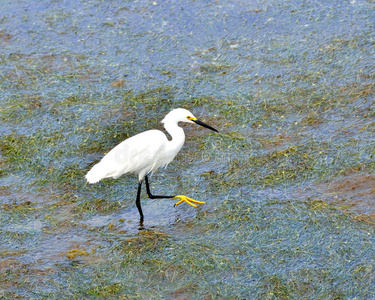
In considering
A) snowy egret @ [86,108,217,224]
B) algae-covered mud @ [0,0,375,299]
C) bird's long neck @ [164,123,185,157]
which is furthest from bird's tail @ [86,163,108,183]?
bird's long neck @ [164,123,185,157]

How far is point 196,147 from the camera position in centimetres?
848

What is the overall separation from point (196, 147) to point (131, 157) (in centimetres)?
156

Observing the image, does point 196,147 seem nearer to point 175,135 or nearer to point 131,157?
point 175,135

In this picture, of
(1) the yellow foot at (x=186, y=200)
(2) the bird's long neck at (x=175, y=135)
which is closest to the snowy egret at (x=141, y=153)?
(2) the bird's long neck at (x=175, y=135)

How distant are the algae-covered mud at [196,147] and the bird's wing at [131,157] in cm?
57

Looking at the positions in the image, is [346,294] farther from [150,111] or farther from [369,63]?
[369,63]

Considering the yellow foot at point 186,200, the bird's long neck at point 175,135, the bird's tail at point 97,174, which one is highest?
the bird's long neck at point 175,135

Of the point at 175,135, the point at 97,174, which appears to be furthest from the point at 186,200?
the point at 97,174

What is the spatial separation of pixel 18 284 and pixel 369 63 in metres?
6.52

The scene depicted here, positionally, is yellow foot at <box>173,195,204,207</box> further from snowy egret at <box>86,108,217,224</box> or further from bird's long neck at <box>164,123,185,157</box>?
bird's long neck at <box>164,123,185,157</box>

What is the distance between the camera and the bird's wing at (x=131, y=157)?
281 inches

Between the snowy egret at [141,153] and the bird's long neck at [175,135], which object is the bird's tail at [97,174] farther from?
the bird's long neck at [175,135]

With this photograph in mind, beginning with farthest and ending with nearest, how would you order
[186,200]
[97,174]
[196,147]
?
[196,147]
[186,200]
[97,174]

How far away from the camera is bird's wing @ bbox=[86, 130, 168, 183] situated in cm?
714
